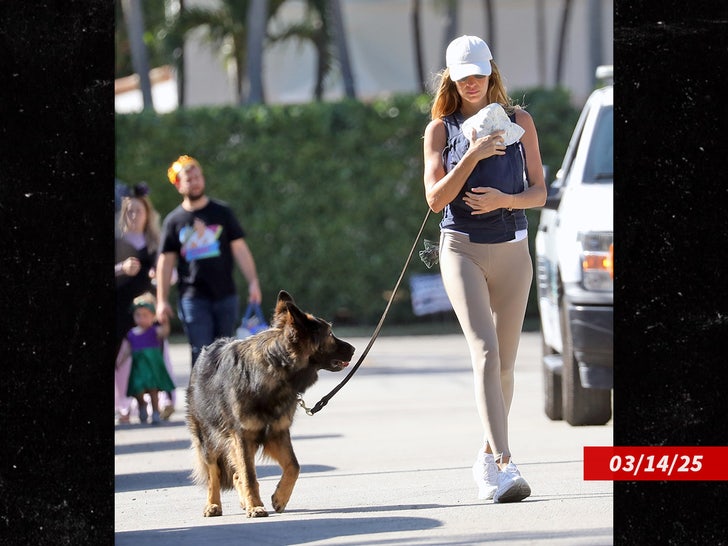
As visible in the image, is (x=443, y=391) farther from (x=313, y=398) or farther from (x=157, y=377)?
(x=157, y=377)

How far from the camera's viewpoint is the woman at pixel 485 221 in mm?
6770

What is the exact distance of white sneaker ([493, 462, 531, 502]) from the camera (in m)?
6.77

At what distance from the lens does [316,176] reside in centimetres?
2006

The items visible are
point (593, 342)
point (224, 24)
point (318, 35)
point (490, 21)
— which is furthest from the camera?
point (490, 21)

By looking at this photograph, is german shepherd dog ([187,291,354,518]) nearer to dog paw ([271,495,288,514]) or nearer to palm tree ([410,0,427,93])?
dog paw ([271,495,288,514])

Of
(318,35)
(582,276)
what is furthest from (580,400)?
(318,35)

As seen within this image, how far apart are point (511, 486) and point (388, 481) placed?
150 centimetres

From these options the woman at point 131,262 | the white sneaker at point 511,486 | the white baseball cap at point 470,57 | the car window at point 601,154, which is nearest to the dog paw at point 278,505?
the white sneaker at point 511,486

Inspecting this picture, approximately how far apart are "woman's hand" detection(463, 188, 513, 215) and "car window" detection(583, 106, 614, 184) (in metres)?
3.22

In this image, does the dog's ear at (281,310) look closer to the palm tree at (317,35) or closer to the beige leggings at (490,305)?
the beige leggings at (490,305)
